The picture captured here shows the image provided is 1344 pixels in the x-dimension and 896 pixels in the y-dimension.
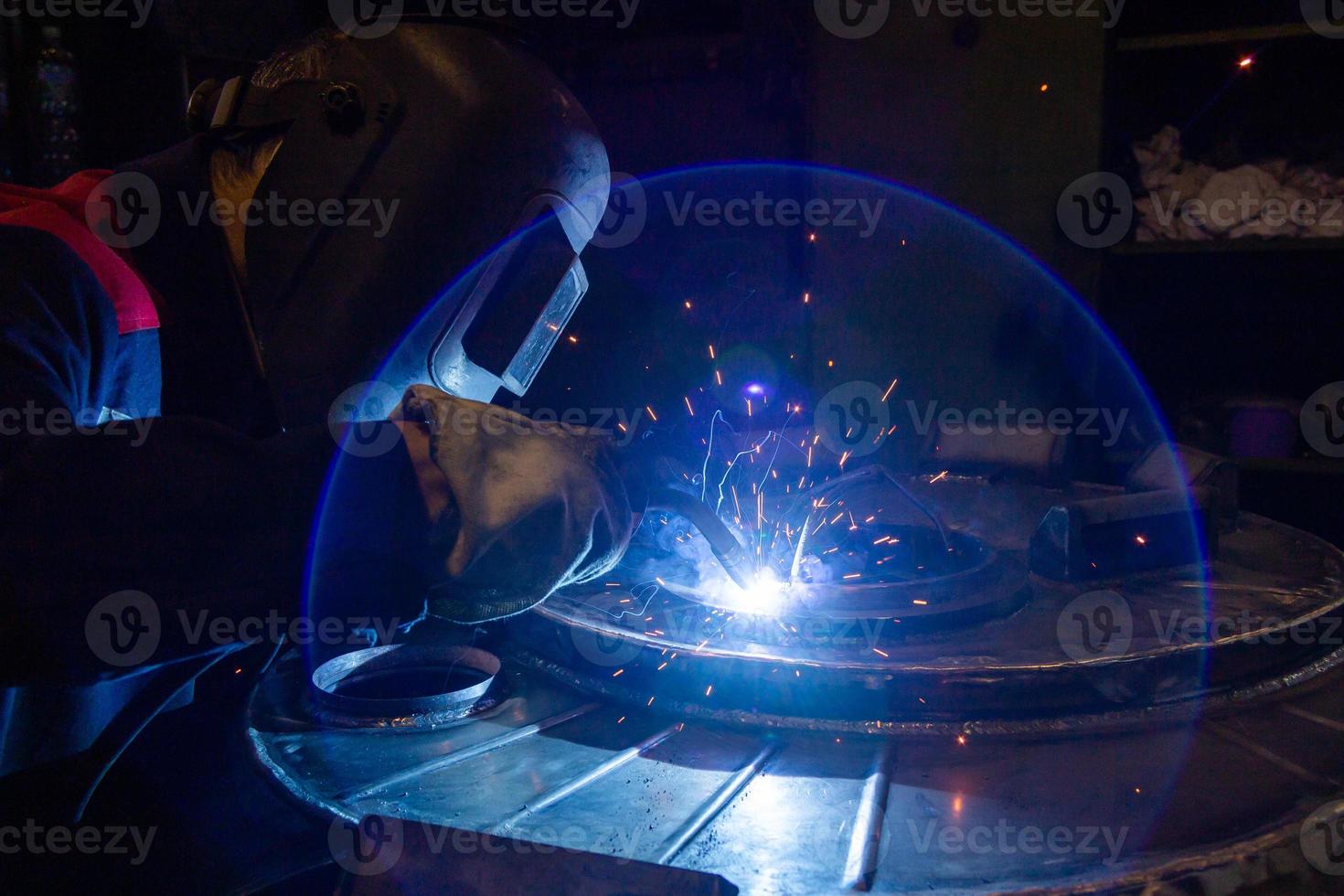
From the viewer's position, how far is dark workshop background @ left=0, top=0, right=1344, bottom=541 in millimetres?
3139

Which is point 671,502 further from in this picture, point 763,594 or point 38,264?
point 38,264

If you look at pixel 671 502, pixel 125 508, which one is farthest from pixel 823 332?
pixel 125 508

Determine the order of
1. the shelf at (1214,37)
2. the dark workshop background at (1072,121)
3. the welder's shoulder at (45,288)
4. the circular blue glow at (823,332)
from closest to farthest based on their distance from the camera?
the welder's shoulder at (45,288) < the shelf at (1214,37) < the dark workshop background at (1072,121) < the circular blue glow at (823,332)

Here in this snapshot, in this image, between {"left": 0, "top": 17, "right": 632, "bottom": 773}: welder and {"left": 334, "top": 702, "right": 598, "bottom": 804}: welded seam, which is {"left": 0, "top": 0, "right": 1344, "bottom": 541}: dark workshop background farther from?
{"left": 334, "top": 702, "right": 598, "bottom": 804}: welded seam

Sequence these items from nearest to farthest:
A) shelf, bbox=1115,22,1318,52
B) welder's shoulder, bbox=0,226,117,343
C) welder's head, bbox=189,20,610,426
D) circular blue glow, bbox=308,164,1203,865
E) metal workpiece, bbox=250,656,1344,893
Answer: metal workpiece, bbox=250,656,1344,893, welder's shoulder, bbox=0,226,117,343, welder's head, bbox=189,20,610,426, shelf, bbox=1115,22,1318,52, circular blue glow, bbox=308,164,1203,865

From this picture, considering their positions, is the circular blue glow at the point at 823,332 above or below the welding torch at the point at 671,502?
above

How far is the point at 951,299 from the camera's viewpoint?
3.60 meters

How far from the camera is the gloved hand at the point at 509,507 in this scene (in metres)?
1.04

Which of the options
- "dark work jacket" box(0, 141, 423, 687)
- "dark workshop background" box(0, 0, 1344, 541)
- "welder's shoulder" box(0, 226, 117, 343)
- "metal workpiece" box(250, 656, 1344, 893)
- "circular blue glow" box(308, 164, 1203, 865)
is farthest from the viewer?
"circular blue glow" box(308, 164, 1203, 865)

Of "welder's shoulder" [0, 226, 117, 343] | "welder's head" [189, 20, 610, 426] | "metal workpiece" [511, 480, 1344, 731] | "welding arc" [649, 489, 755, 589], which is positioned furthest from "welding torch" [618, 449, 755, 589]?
"welder's shoulder" [0, 226, 117, 343]

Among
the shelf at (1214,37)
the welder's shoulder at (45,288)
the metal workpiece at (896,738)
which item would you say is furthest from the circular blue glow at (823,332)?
the welder's shoulder at (45,288)

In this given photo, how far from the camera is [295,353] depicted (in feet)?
4.66

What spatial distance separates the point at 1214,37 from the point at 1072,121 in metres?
0.48

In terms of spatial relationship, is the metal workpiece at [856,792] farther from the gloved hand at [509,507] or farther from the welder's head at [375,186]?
the welder's head at [375,186]
